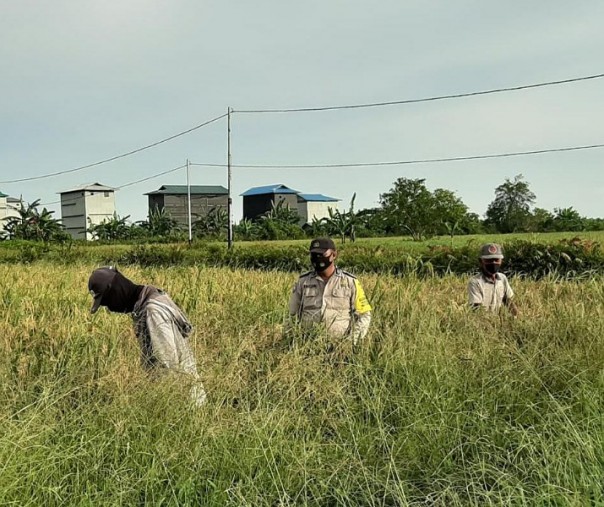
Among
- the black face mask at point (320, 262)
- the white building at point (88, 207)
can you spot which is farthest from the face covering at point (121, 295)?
the white building at point (88, 207)

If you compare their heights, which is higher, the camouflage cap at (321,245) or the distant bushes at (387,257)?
the camouflage cap at (321,245)

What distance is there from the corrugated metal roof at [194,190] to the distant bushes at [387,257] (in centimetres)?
3523

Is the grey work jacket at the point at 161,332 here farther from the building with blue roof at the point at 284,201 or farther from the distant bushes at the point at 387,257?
the building with blue roof at the point at 284,201

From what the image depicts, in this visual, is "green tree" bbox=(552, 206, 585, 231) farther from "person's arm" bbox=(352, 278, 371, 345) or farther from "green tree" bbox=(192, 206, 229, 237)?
"person's arm" bbox=(352, 278, 371, 345)

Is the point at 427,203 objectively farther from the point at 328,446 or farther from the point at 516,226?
the point at 328,446

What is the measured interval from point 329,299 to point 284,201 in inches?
2177

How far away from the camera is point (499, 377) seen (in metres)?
3.30

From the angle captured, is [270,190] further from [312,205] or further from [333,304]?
[333,304]

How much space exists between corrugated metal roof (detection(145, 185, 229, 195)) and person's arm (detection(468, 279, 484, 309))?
54620 millimetres

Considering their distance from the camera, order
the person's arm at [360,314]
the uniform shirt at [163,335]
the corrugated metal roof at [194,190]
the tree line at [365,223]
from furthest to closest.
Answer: the corrugated metal roof at [194,190]
the tree line at [365,223]
the person's arm at [360,314]
the uniform shirt at [163,335]

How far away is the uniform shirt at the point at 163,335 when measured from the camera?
10.2ft

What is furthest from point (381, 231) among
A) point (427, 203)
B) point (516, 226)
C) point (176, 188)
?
point (176, 188)

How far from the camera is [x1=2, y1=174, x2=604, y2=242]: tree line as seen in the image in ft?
133

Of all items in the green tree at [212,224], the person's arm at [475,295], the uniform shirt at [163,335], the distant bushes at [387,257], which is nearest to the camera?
the uniform shirt at [163,335]
